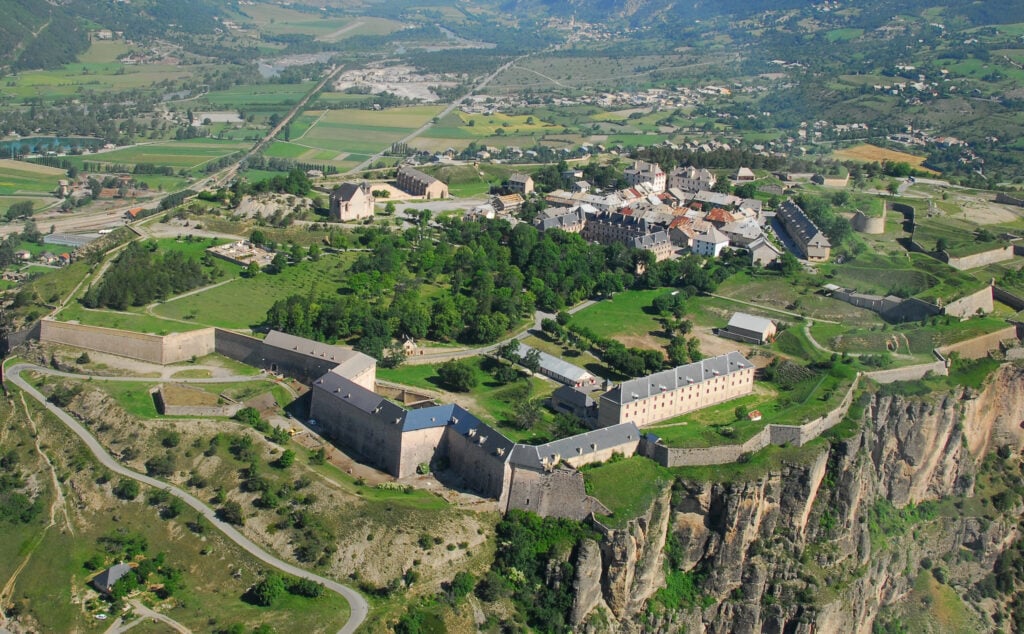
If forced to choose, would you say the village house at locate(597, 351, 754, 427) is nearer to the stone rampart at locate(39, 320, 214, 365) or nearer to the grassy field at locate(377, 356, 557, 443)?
the grassy field at locate(377, 356, 557, 443)

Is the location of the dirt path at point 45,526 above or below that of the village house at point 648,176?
below

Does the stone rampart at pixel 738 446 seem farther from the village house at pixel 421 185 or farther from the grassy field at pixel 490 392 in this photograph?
the village house at pixel 421 185

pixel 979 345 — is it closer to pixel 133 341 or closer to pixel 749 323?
pixel 749 323

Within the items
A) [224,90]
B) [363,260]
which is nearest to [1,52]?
[224,90]

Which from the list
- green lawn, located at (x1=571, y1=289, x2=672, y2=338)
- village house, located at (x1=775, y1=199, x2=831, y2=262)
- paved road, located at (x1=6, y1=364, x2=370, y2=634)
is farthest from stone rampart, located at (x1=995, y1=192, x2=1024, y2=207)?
paved road, located at (x1=6, y1=364, x2=370, y2=634)

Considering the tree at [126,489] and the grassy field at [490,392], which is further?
the grassy field at [490,392]

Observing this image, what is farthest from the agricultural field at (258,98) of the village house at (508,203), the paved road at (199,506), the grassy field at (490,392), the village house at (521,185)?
the grassy field at (490,392)
